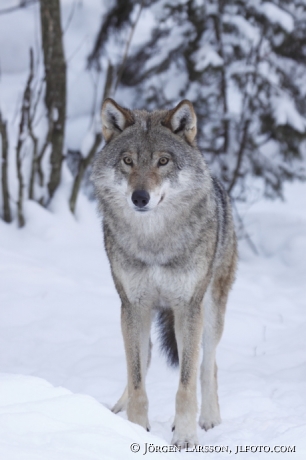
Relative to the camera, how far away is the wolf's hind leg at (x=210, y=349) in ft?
14.5

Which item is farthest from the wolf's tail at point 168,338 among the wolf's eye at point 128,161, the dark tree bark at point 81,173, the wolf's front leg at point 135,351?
the dark tree bark at point 81,173

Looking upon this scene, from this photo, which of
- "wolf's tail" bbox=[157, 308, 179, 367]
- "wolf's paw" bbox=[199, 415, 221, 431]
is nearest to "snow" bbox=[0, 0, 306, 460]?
"wolf's paw" bbox=[199, 415, 221, 431]

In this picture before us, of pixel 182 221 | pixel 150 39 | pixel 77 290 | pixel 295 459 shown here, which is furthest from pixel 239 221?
pixel 295 459

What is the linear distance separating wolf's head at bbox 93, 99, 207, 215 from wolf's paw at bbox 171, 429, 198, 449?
1322mm

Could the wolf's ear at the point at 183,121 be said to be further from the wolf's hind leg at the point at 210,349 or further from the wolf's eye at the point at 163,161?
the wolf's hind leg at the point at 210,349

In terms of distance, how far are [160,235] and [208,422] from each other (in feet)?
4.28

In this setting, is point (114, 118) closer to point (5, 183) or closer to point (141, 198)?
point (141, 198)

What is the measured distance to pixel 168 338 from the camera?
452 centimetres

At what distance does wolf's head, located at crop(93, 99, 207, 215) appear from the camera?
378cm

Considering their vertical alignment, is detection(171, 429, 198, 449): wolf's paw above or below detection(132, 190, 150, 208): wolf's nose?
below

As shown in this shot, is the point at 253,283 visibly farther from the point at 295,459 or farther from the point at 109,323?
the point at 295,459

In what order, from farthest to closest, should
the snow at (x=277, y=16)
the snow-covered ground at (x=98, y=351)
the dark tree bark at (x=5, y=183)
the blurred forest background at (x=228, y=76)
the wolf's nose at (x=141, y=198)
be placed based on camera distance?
1. the blurred forest background at (x=228, y=76)
2. the snow at (x=277, y=16)
3. the dark tree bark at (x=5, y=183)
4. the wolf's nose at (x=141, y=198)
5. the snow-covered ground at (x=98, y=351)

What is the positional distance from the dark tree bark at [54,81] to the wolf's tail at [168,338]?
4.76 m

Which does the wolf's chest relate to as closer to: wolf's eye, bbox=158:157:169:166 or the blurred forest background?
wolf's eye, bbox=158:157:169:166
